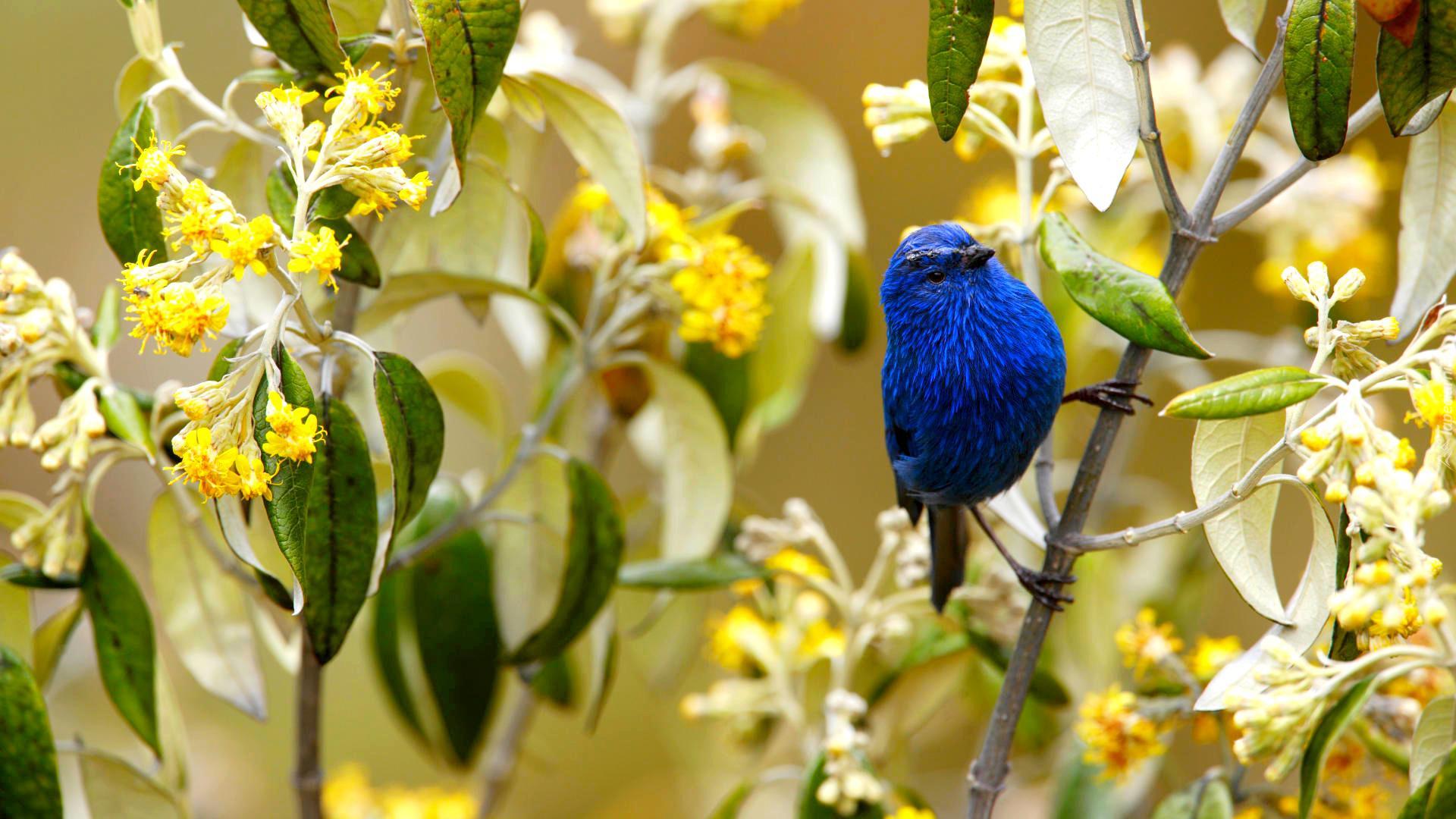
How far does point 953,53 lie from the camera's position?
1.05m

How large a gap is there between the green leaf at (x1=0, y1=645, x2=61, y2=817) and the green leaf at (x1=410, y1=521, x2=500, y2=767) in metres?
0.58

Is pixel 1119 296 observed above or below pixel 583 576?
above

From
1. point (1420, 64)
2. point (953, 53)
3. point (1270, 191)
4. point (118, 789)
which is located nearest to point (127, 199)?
point (118, 789)

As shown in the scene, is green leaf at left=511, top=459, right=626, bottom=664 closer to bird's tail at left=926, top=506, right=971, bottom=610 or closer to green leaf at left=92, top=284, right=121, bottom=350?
bird's tail at left=926, top=506, right=971, bottom=610

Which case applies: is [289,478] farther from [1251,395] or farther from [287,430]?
[1251,395]

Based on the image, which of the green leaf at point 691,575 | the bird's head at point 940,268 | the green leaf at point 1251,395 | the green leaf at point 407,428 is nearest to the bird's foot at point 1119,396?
the green leaf at point 1251,395

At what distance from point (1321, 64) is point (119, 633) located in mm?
1467

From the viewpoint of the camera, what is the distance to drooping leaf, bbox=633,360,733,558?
164 cm

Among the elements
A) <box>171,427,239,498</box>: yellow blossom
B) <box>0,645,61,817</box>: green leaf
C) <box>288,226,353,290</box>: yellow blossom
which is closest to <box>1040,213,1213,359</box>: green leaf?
<box>288,226,353,290</box>: yellow blossom

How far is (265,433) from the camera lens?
1.00 meters

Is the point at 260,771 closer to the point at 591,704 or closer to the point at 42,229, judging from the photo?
the point at 591,704

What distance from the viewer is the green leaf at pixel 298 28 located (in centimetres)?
111

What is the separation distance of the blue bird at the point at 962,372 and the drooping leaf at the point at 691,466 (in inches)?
11.0

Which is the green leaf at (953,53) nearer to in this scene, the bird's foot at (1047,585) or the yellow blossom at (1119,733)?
the bird's foot at (1047,585)
